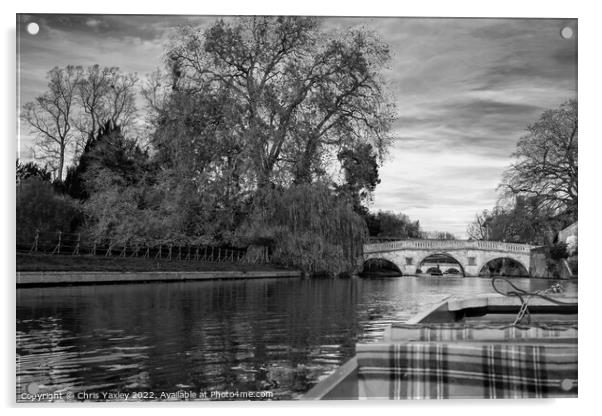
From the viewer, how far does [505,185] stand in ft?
22.0

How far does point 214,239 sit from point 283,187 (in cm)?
265

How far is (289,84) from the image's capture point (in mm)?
12039

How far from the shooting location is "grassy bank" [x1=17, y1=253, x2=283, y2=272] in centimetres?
1341

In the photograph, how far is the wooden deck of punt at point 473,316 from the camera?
352 centimetres

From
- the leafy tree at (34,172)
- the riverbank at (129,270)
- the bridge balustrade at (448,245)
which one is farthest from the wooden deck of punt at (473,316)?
the riverbank at (129,270)

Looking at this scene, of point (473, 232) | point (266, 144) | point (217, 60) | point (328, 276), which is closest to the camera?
point (473, 232)

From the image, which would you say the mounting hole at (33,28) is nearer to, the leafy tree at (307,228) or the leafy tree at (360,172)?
the leafy tree at (360,172)

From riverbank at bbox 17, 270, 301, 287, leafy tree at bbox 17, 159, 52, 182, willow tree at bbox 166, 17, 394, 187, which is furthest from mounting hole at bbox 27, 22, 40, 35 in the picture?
riverbank at bbox 17, 270, 301, 287

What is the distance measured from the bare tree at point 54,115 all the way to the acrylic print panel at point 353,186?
0.15ft

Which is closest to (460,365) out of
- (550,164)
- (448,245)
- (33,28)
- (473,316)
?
(473,316)

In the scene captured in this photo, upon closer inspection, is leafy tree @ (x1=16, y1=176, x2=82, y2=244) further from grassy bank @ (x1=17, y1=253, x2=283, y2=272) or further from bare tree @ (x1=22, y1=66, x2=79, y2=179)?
grassy bank @ (x1=17, y1=253, x2=283, y2=272)

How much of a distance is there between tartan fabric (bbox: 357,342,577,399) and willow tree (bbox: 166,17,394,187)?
376 centimetres
